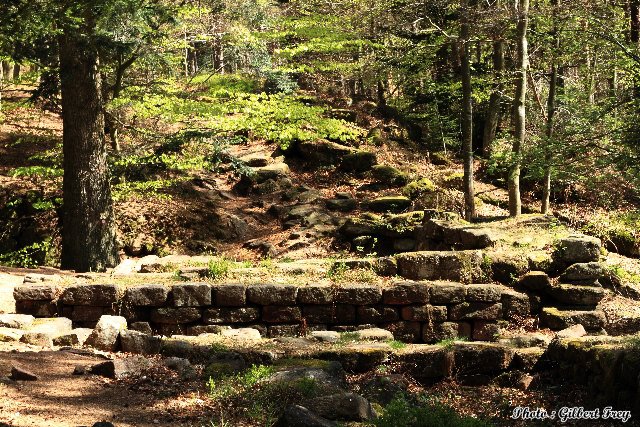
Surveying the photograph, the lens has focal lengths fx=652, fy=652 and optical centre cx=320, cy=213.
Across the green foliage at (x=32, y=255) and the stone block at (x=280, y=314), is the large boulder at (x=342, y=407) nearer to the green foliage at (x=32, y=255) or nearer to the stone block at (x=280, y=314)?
the stone block at (x=280, y=314)

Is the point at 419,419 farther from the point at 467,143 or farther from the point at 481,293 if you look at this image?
the point at 467,143

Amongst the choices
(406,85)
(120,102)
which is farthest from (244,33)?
(406,85)

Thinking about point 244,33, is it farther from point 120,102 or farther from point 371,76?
point 371,76

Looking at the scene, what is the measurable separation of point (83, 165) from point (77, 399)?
8.23 m

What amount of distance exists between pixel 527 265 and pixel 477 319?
4.68ft

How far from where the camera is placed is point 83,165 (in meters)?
12.9

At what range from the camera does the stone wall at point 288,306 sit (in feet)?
30.3

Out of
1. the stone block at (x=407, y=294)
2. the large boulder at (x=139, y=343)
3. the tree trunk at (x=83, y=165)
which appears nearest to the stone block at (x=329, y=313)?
the stone block at (x=407, y=294)

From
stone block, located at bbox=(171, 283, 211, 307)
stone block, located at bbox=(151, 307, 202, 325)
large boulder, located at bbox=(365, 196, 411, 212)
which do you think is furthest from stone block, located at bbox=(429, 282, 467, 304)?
large boulder, located at bbox=(365, 196, 411, 212)

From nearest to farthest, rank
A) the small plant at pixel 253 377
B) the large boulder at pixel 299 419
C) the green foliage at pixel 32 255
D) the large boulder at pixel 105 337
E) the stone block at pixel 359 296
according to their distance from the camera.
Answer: the large boulder at pixel 299 419
the small plant at pixel 253 377
the large boulder at pixel 105 337
the stone block at pixel 359 296
the green foliage at pixel 32 255

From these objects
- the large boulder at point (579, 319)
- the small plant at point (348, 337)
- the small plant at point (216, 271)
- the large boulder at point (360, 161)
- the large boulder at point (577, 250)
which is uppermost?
the large boulder at point (360, 161)

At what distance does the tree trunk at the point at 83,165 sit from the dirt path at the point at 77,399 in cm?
655

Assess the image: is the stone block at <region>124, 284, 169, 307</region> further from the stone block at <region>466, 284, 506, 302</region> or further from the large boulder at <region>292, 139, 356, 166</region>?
the large boulder at <region>292, 139, 356, 166</region>

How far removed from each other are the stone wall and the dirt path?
249 centimetres
